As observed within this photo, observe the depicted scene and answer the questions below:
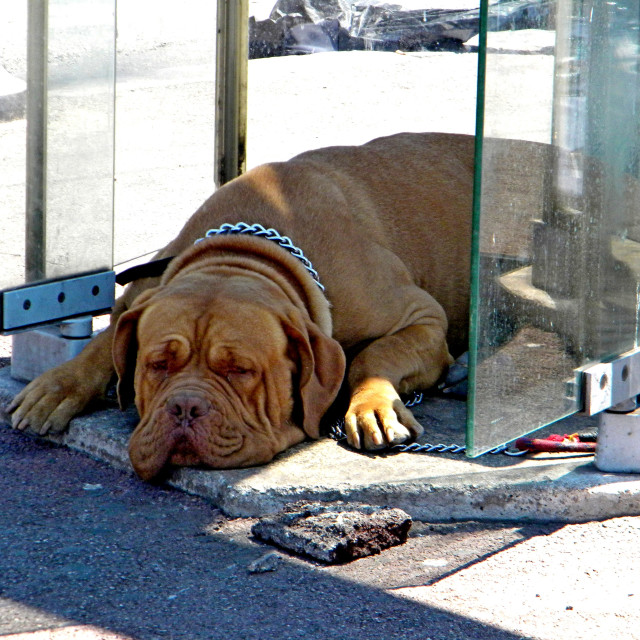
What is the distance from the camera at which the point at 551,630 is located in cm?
284

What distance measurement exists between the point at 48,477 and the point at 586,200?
1939mm

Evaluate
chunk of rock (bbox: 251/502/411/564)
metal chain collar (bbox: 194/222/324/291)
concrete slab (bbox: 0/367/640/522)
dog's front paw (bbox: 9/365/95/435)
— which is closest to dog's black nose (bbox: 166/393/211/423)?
concrete slab (bbox: 0/367/640/522)

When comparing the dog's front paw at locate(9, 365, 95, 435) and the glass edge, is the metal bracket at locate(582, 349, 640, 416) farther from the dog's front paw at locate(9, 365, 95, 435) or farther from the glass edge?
the dog's front paw at locate(9, 365, 95, 435)

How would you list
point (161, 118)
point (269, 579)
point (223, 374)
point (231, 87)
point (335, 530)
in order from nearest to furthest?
1. point (269, 579)
2. point (335, 530)
3. point (223, 374)
4. point (231, 87)
5. point (161, 118)

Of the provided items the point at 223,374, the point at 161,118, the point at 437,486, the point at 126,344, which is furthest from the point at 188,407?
the point at 161,118

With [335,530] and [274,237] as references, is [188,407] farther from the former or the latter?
[274,237]

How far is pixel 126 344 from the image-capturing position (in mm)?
3975

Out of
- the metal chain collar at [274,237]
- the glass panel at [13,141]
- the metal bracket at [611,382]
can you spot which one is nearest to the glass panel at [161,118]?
the glass panel at [13,141]

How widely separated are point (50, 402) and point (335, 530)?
55.9 inches

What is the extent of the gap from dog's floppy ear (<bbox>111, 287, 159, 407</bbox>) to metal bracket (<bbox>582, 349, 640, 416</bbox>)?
1.47m

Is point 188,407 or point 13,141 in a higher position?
point 13,141

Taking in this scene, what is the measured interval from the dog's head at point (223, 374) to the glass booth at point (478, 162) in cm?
75

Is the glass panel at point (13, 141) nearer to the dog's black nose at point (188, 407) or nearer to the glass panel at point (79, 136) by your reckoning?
the glass panel at point (79, 136)

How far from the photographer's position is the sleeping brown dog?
3697 mm
